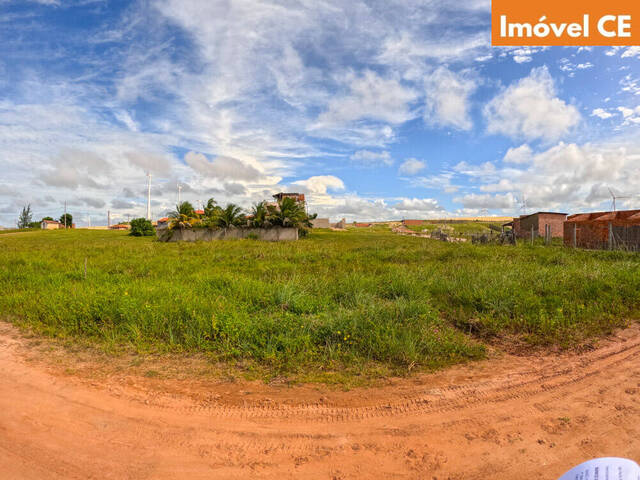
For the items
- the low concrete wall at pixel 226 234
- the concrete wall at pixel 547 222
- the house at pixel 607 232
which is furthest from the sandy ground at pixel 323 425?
the concrete wall at pixel 547 222

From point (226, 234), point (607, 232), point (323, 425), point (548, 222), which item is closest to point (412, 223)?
point (548, 222)

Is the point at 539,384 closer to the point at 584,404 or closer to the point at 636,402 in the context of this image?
the point at 584,404

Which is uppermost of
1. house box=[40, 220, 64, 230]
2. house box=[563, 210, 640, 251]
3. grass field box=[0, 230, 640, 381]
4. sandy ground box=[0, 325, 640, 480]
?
house box=[40, 220, 64, 230]

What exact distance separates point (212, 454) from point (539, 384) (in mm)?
3275

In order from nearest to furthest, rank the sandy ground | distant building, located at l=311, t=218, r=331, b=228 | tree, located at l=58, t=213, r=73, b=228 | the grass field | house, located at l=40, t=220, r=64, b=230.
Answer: the sandy ground → the grass field → distant building, located at l=311, t=218, r=331, b=228 → house, located at l=40, t=220, r=64, b=230 → tree, located at l=58, t=213, r=73, b=228

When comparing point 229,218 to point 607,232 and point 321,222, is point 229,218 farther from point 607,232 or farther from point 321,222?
point 321,222

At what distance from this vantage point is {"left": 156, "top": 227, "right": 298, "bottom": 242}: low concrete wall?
29391 mm

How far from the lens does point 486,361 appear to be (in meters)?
4.30

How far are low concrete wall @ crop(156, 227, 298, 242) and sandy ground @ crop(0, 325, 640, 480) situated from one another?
83.3 feet

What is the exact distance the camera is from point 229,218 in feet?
97.3

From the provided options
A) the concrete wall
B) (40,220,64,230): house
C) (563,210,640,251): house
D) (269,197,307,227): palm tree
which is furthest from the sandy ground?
(40,220,64,230): house

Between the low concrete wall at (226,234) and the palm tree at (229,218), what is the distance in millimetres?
464

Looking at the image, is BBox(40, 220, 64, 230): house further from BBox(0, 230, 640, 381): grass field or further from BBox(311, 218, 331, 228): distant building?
BBox(0, 230, 640, 381): grass field

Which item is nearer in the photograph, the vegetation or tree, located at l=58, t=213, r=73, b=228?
the vegetation
